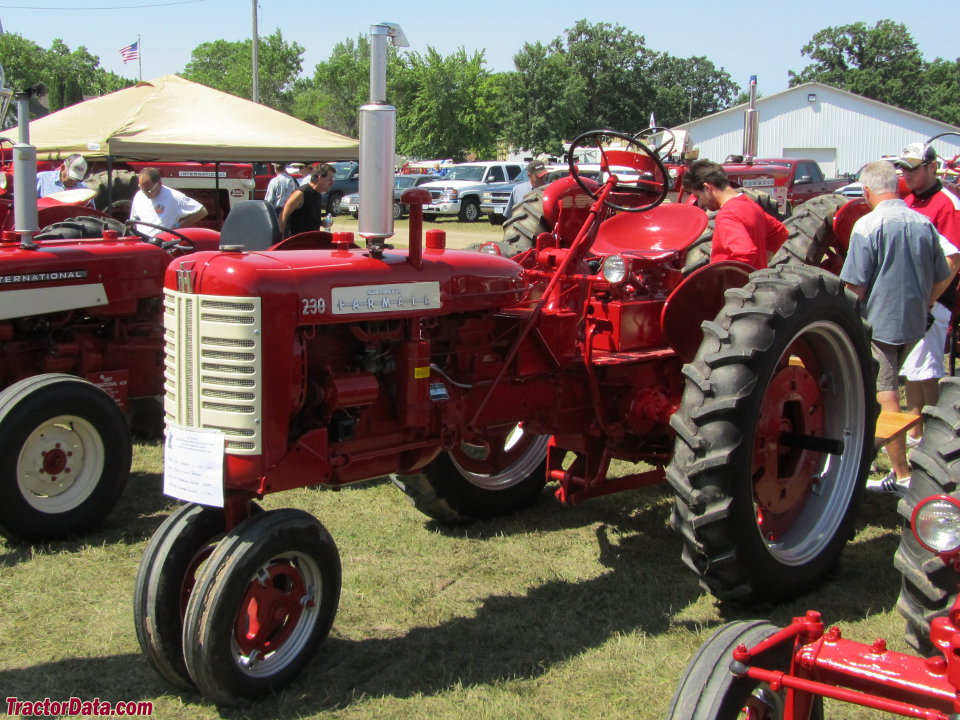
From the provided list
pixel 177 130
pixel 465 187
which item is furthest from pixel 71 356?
pixel 465 187

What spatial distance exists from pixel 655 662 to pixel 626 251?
82.7 inches

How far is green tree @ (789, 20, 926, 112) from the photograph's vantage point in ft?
235

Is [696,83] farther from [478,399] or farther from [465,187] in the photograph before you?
[478,399]

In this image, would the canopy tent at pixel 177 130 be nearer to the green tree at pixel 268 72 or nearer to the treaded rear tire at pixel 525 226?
the treaded rear tire at pixel 525 226

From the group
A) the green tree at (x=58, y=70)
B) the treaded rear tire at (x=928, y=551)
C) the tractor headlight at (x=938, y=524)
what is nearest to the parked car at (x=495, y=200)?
the treaded rear tire at (x=928, y=551)

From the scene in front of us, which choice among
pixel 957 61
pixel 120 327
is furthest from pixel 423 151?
pixel 957 61

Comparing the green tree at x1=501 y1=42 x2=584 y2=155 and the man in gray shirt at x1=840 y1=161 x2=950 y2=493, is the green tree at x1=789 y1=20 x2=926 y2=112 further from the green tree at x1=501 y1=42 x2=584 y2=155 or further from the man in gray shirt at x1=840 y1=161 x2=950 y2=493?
the man in gray shirt at x1=840 y1=161 x2=950 y2=493

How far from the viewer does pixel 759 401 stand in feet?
12.1

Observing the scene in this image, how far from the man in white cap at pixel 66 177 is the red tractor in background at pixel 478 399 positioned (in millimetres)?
4483

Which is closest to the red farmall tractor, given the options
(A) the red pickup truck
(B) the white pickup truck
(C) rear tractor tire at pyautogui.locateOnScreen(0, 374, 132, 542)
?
(C) rear tractor tire at pyautogui.locateOnScreen(0, 374, 132, 542)

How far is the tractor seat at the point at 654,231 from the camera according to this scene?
479 centimetres

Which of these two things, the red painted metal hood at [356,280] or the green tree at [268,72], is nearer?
the red painted metal hood at [356,280]

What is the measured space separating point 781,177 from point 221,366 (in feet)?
51.2

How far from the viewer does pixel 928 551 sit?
2.71 m
